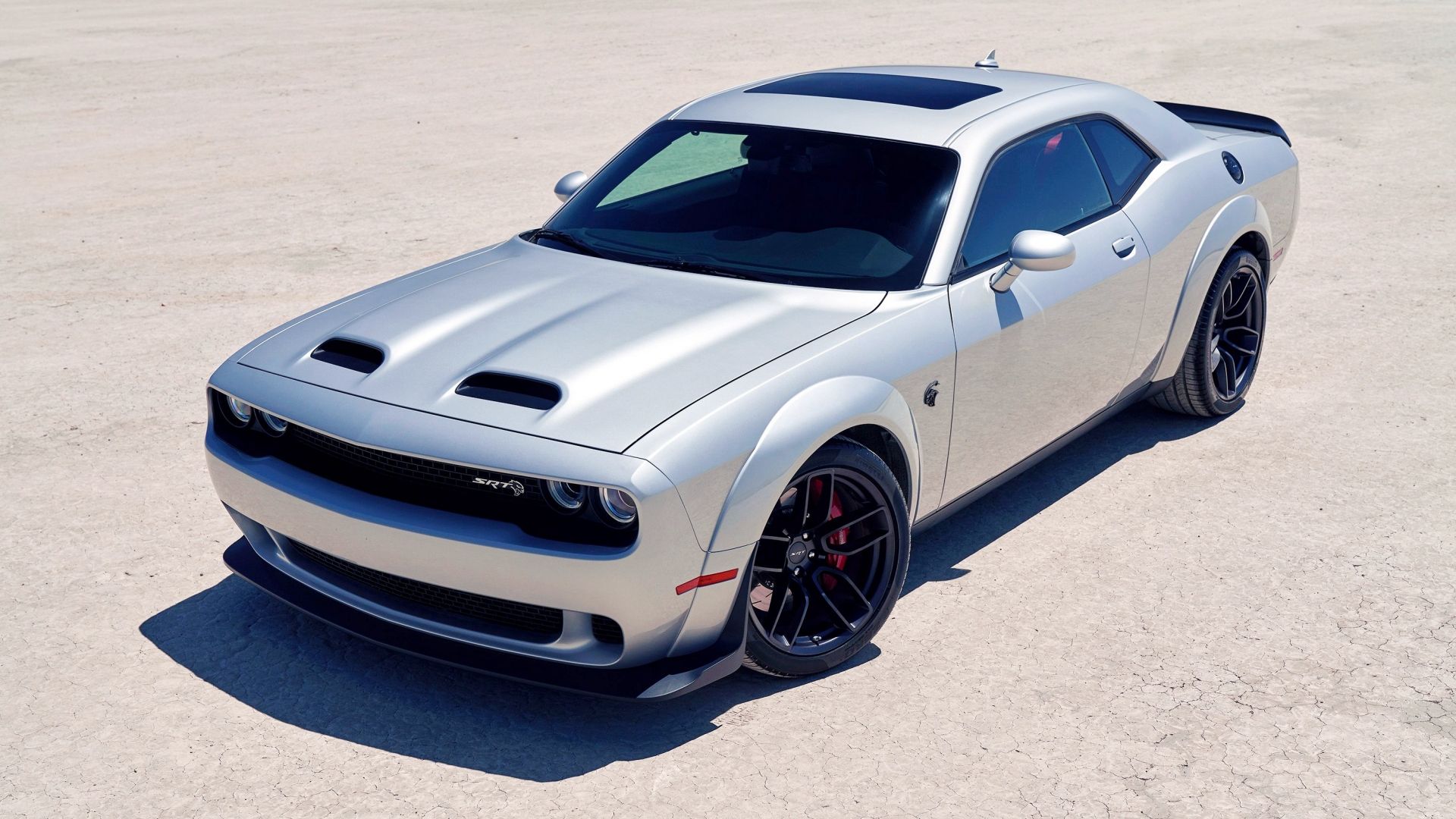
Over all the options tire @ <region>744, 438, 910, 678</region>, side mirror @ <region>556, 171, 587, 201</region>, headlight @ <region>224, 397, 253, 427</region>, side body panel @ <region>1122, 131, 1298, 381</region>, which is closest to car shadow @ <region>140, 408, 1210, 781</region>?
tire @ <region>744, 438, 910, 678</region>

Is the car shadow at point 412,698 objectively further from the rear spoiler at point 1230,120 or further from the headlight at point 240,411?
the rear spoiler at point 1230,120

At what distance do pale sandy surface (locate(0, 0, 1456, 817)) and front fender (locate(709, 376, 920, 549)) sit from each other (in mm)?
627

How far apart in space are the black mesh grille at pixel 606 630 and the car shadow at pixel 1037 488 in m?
1.30

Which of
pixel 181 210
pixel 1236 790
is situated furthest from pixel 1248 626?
pixel 181 210

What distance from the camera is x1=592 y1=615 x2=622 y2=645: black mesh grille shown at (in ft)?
11.7

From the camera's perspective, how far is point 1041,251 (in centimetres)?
421

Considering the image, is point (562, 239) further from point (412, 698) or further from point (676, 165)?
point (412, 698)

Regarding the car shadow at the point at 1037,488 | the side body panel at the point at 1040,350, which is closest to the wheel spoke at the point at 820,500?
the side body panel at the point at 1040,350

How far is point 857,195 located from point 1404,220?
6.05 metres

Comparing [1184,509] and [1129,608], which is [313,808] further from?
[1184,509]

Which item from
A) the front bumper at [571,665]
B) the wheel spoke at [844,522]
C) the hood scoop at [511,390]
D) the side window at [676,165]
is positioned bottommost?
the front bumper at [571,665]

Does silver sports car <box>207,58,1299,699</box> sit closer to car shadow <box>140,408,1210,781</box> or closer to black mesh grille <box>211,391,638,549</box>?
black mesh grille <box>211,391,638,549</box>

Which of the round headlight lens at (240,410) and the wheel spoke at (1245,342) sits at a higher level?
the round headlight lens at (240,410)

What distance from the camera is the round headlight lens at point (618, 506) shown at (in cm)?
343
